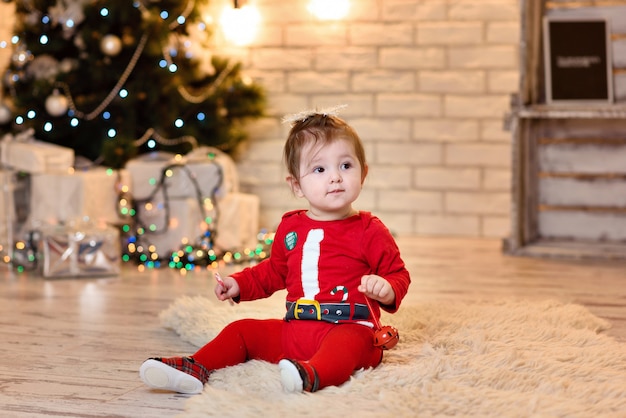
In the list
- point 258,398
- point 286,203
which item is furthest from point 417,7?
point 258,398

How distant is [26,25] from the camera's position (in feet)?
12.7

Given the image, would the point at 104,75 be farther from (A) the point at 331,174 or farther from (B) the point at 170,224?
(A) the point at 331,174

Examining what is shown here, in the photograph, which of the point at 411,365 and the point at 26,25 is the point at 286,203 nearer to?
the point at 26,25

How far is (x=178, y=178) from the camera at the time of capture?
367cm

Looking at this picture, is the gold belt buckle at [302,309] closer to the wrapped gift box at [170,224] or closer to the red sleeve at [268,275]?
A: the red sleeve at [268,275]

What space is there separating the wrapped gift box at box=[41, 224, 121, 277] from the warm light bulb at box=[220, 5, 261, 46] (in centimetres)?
176

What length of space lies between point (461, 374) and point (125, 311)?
1.19 m

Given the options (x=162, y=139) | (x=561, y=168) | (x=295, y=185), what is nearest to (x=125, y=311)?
(x=295, y=185)

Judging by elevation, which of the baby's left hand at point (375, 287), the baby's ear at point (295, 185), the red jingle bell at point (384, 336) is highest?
the baby's ear at point (295, 185)

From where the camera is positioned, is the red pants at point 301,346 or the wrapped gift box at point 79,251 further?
the wrapped gift box at point 79,251

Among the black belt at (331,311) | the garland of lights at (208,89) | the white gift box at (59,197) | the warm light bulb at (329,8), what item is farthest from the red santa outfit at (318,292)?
the warm light bulb at (329,8)

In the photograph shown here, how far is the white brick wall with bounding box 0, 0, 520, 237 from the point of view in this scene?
4453mm

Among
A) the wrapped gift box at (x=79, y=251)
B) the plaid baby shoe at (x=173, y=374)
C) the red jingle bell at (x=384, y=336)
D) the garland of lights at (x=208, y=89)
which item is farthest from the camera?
the garland of lights at (x=208, y=89)

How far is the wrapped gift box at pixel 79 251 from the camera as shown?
3.21m
